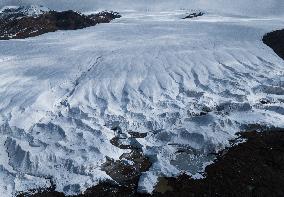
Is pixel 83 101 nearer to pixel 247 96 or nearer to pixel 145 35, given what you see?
pixel 247 96

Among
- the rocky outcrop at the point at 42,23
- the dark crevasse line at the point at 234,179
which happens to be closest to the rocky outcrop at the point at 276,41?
the dark crevasse line at the point at 234,179

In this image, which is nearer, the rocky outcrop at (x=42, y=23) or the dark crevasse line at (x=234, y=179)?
the dark crevasse line at (x=234, y=179)

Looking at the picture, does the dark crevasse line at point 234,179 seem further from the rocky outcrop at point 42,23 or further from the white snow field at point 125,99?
the rocky outcrop at point 42,23

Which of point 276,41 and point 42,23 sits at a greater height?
point 42,23

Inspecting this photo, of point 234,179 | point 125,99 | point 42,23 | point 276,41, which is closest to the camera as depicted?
point 234,179

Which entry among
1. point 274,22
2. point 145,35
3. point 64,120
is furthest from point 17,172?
point 274,22

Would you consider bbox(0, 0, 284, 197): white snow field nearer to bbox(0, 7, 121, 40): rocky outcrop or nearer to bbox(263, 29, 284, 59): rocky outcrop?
bbox(263, 29, 284, 59): rocky outcrop

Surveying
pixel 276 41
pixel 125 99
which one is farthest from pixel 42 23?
pixel 125 99

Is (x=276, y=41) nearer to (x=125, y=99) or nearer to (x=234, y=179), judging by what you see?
(x=125, y=99)
